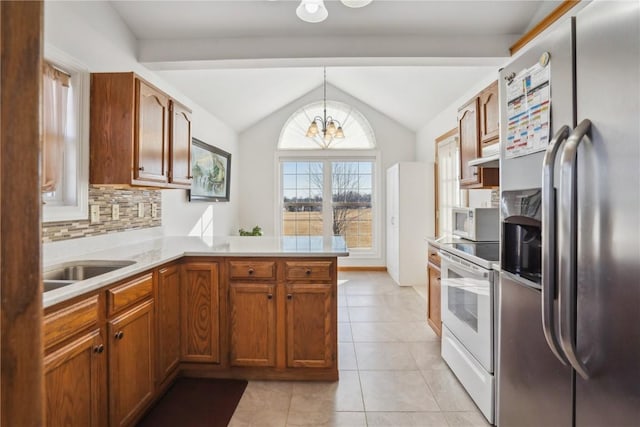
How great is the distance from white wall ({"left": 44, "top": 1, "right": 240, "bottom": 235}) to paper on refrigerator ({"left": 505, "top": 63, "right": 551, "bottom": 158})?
7.90 feet

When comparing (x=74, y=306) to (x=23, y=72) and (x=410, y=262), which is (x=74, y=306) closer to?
(x=23, y=72)

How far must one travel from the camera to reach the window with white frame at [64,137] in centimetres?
200

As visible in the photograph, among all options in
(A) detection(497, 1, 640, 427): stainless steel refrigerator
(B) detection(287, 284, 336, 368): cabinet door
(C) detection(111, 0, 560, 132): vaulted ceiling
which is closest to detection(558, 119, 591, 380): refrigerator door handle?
(A) detection(497, 1, 640, 427): stainless steel refrigerator

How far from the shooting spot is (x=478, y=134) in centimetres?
268

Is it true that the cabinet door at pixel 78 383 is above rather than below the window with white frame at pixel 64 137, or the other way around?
below

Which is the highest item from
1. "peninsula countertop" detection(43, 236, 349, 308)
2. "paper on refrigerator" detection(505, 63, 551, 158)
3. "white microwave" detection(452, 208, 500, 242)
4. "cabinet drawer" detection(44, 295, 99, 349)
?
"paper on refrigerator" detection(505, 63, 551, 158)

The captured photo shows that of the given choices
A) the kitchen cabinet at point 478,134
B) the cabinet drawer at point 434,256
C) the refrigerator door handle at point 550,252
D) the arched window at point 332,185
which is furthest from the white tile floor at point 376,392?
the arched window at point 332,185

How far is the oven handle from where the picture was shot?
196cm

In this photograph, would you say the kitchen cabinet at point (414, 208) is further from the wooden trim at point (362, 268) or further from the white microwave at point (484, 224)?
the white microwave at point (484, 224)

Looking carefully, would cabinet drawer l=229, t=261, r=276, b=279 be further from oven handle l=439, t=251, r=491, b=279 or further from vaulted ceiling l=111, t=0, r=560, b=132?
vaulted ceiling l=111, t=0, r=560, b=132

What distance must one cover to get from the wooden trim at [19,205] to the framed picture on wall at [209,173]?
338 centimetres

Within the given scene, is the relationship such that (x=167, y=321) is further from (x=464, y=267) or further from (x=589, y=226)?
(x=589, y=226)

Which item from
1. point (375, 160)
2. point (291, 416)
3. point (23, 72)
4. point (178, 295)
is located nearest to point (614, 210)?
point (23, 72)

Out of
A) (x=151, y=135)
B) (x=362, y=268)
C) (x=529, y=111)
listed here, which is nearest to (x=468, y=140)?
(x=529, y=111)
